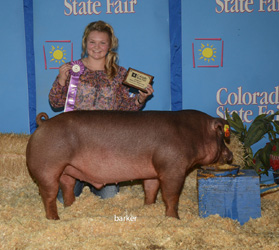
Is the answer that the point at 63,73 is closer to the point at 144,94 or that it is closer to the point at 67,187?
the point at 144,94

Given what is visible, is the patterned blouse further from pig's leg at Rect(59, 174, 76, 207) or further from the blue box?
the blue box

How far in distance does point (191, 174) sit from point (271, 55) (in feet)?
5.45

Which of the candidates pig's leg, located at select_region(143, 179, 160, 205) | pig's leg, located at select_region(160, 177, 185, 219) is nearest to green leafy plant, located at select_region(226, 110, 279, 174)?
pig's leg, located at select_region(143, 179, 160, 205)

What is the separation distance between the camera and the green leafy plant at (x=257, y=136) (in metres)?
3.76

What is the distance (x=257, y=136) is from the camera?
149 inches

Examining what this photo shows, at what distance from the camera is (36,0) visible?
405 centimetres

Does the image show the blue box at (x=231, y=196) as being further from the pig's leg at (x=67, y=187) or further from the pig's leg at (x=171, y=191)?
the pig's leg at (x=67, y=187)

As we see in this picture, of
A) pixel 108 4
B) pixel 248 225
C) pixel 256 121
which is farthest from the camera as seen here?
pixel 108 4

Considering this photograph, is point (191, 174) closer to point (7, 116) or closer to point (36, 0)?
point (7, 116)

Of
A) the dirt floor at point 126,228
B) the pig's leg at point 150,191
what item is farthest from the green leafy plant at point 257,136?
the pig's leg at point 150,191

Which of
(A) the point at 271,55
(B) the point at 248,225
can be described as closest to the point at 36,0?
(A) the point at 271,55

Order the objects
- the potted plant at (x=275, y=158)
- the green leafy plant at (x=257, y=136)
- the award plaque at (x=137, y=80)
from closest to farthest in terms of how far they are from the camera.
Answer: the award plaque at (x=137, y=80)
the potted plant at (x=275, y=158)
the green leafy plant at (x=257, y=136)

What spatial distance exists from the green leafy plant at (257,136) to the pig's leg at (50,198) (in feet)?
6.97

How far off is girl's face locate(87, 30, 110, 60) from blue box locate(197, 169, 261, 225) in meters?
1.45
